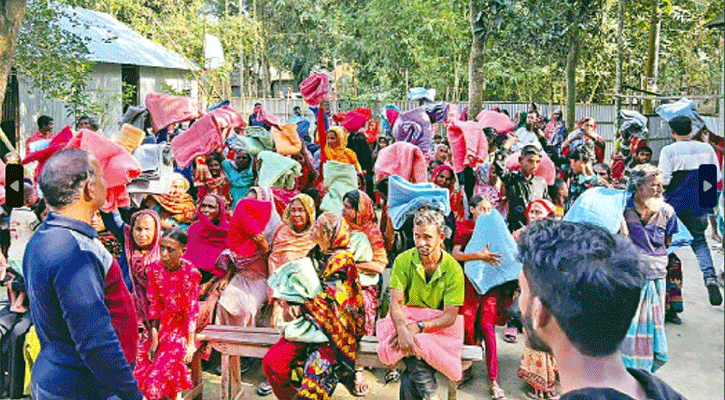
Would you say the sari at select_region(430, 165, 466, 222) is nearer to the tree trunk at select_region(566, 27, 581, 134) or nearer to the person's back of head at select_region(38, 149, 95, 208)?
the person's back of head at select_region(38, 149, 95, 208)

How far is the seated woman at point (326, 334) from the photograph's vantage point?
3.94m

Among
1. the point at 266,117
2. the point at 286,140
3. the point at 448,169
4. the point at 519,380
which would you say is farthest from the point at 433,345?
the point at 266,117

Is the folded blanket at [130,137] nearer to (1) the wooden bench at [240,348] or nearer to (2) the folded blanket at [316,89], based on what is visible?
(1) the wooden bench at [240,348]

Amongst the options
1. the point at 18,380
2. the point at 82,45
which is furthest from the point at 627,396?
the point at 82,45

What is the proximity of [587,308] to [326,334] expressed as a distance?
2.66 meters

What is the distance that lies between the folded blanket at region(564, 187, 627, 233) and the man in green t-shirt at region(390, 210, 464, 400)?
920 millimetres

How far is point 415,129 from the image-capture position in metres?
8.64

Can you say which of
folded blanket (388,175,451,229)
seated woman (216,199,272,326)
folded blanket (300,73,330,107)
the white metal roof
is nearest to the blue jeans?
folded blanket (388,175,451,229)

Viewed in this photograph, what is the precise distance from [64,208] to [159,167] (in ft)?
9.55

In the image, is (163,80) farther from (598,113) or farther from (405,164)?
(405,164)

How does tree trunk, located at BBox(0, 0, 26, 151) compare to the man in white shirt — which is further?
tree trunk, located at BBox(0, 0, 26, 151)

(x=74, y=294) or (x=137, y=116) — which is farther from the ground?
(x=137, y=116)

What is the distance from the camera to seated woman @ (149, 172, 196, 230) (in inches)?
223

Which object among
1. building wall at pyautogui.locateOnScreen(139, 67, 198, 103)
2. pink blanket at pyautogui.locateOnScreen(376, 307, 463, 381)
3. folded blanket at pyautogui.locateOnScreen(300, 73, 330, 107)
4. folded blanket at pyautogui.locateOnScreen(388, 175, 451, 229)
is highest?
building wall at pyautogui.locateOnScreen(139, 67, 198, 103)
